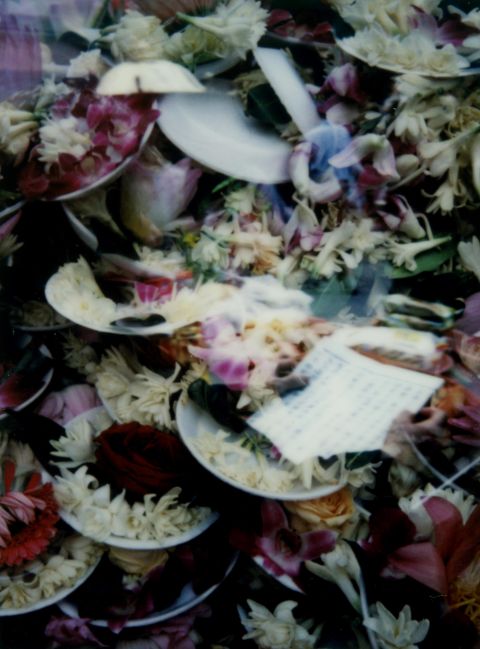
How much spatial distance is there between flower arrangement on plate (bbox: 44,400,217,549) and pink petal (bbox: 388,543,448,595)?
21 cm

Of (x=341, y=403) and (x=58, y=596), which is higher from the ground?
(x=341, y=403)

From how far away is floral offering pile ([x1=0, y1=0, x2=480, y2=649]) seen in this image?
73cm

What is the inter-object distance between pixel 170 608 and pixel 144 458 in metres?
0.19

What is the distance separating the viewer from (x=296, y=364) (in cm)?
74

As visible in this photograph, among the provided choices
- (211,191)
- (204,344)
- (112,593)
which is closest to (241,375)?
(204,344)

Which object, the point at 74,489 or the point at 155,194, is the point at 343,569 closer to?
the point at 74,489

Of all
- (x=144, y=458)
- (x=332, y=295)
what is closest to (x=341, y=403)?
(x=332, y=295)

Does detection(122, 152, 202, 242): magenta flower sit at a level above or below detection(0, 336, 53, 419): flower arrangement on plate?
above

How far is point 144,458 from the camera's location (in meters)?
0.78

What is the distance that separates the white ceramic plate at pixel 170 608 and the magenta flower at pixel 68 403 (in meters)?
0.21

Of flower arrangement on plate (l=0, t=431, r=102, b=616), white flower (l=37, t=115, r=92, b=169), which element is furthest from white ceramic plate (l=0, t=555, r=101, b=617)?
white flower (l=37, t=115, r=92, b=169)

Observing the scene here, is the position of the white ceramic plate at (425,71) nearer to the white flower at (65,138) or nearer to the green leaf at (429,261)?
the green leaf at (429,261)

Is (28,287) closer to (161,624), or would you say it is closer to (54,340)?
(54,340)

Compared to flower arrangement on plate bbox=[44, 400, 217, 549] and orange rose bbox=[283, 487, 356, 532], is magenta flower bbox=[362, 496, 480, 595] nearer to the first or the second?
orange rose bbox=[283, 487, 356, 532]
